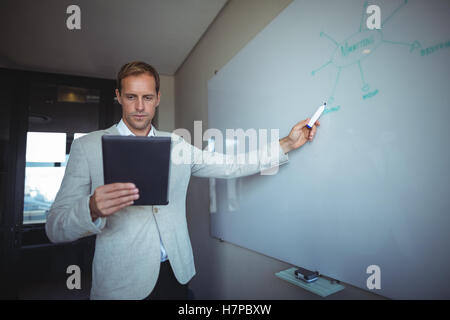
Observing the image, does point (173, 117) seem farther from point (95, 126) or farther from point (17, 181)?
point (17, 181)

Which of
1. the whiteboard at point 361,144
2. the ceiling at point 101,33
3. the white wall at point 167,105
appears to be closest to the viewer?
the whiteboard at point 361,144

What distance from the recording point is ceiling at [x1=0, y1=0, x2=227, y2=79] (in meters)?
2.08

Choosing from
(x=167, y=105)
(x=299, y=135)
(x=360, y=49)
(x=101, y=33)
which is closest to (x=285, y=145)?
(x=299, y=135)

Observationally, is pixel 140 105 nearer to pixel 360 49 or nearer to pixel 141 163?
pixel 141 163

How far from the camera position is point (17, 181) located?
299 centimetres

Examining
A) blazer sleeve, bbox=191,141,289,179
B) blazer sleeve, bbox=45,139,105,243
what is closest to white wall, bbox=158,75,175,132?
blazer sleeve, bbox=191,141,289,179

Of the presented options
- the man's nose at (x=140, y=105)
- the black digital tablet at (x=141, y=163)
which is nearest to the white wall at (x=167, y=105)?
the man's nose at (x=140, y=105)

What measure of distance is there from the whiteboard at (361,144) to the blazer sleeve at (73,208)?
0.86 m

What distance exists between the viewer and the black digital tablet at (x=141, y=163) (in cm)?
85

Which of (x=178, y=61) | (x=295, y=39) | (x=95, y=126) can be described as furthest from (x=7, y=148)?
(x=295, y=39)

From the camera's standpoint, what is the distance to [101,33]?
2.45m

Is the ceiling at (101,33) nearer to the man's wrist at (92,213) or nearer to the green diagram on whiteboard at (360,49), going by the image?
the green diagram on whiteboard at (360,49)

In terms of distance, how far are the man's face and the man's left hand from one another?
0.66 m
